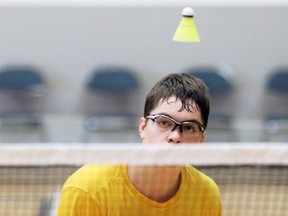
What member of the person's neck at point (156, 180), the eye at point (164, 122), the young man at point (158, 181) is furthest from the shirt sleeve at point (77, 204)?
the eye at point (164, 122)

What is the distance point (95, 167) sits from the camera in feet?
6.37

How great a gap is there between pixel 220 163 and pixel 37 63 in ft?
10.3

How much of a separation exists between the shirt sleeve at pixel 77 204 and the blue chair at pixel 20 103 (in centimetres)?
313

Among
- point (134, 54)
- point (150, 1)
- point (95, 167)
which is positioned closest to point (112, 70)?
point (134, 54)

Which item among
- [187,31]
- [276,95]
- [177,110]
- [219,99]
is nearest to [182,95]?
[177,110]

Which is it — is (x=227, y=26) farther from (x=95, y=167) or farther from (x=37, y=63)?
(x=95, y=167)

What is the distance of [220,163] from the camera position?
6.36 feet

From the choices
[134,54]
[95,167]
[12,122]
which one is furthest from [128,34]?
[95,167]

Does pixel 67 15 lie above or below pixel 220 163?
above

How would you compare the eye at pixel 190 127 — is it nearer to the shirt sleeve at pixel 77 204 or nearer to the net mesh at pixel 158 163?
the net mesh at pixel 158 163

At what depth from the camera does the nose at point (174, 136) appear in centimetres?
195

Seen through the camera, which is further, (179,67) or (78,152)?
(179,67)

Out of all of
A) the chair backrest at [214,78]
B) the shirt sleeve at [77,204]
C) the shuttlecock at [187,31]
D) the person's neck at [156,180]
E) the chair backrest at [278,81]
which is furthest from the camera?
the chair backrest at [278,81]

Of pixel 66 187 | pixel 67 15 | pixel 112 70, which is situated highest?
pixel 67 15
